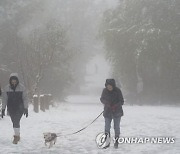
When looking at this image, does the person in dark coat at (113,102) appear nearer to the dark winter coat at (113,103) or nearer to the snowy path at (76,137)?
the dark winter coat at (113,103)

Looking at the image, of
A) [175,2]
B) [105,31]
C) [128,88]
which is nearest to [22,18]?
[105,31]

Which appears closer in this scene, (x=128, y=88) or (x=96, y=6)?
(x=128, y=88)

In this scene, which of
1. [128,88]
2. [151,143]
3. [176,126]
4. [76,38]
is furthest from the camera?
[76,38]

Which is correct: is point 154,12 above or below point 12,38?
above

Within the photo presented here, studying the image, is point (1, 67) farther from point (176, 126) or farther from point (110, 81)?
point (110, 81)

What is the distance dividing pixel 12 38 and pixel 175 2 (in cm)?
1387

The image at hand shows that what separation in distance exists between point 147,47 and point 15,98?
21.0 m

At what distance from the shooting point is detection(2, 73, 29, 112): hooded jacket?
35.3 feet

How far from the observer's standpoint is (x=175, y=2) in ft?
107

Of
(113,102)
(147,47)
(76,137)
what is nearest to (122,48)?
(147,47)

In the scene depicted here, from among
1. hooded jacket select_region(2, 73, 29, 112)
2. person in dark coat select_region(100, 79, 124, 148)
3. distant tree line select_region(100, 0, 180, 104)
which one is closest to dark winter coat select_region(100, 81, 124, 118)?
person in dark coat select_region(100, 79, 124, 148)

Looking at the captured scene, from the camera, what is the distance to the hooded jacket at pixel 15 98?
424 inches

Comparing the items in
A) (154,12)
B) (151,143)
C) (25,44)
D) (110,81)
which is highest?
(154,12)

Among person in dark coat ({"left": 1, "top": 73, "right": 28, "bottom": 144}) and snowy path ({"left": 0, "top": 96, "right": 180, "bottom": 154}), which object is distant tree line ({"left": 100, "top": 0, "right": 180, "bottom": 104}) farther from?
person in dark coat ({"left": 1, "top": 73, "right": 28, "bottom": 144})
